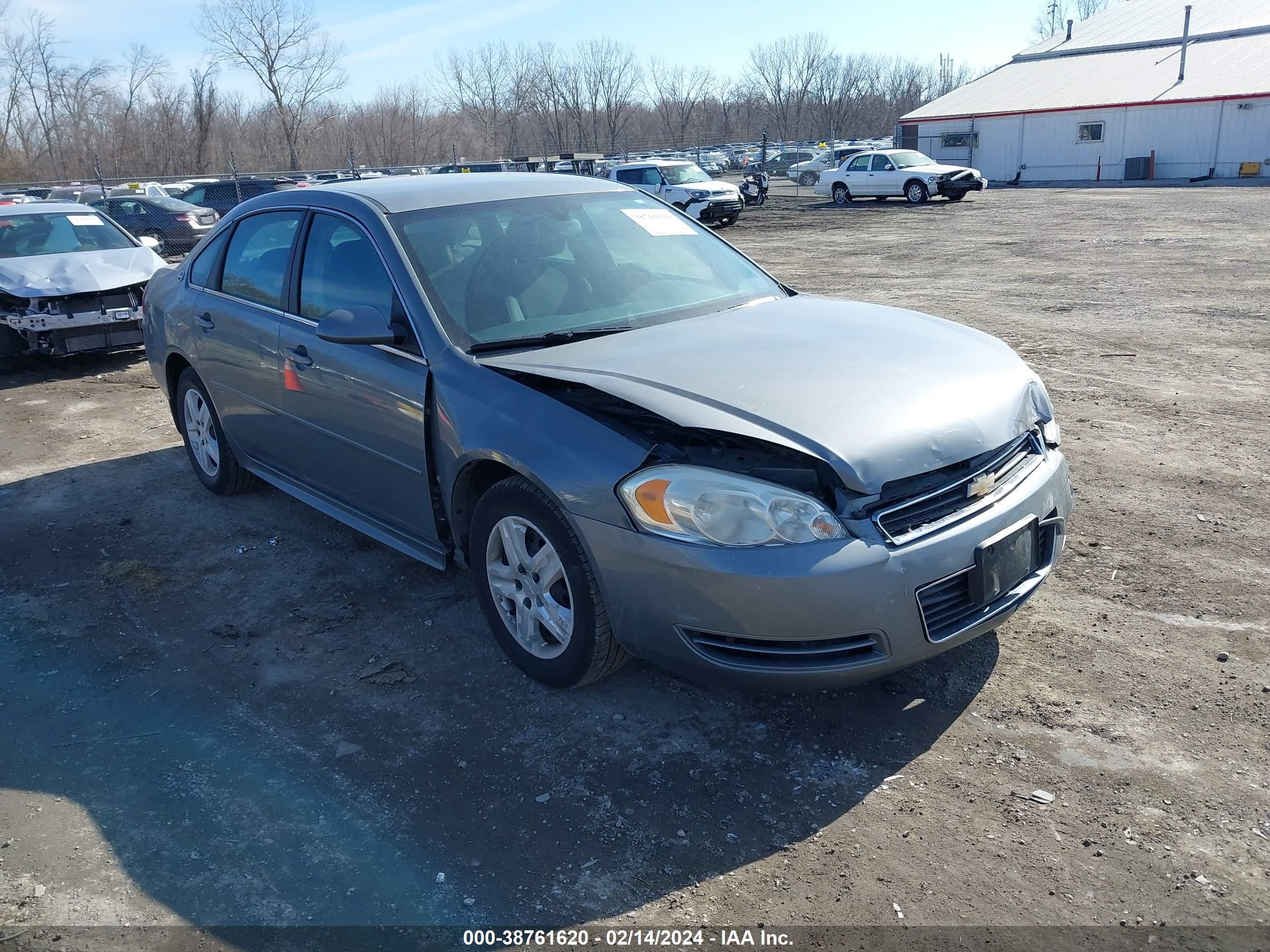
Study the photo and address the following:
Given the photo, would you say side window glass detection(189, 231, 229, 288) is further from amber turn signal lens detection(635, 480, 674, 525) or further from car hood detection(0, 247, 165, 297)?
car hood detection(0, 247, 165, 297)

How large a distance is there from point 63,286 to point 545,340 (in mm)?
Answer: 7539

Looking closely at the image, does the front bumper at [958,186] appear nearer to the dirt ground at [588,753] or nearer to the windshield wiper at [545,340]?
the dirt ground at [588,753]

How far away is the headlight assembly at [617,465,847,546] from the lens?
285 cm

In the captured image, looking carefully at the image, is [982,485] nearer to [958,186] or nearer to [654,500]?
[654,500]

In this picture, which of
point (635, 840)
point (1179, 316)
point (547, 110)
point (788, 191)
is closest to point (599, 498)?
point (635, 840)

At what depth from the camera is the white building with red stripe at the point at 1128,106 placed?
3628 cm

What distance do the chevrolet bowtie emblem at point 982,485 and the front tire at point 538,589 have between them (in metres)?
1.22

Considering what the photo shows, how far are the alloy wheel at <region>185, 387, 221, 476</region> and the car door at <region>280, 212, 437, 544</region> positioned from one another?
1135mm

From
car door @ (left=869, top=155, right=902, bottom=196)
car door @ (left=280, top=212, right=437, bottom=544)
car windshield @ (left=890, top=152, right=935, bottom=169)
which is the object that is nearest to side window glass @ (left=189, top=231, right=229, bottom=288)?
car door @ (left=280, top=212, right=437, bottom=544)

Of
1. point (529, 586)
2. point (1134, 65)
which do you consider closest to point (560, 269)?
point (529, 586)

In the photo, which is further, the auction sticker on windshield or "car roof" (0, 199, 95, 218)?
"car roof" (0, 199, 95, 218)

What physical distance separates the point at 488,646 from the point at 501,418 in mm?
1046

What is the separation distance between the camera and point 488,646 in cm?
392

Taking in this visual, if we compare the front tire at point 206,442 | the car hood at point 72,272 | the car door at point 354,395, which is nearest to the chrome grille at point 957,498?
the car door at point 354,395
